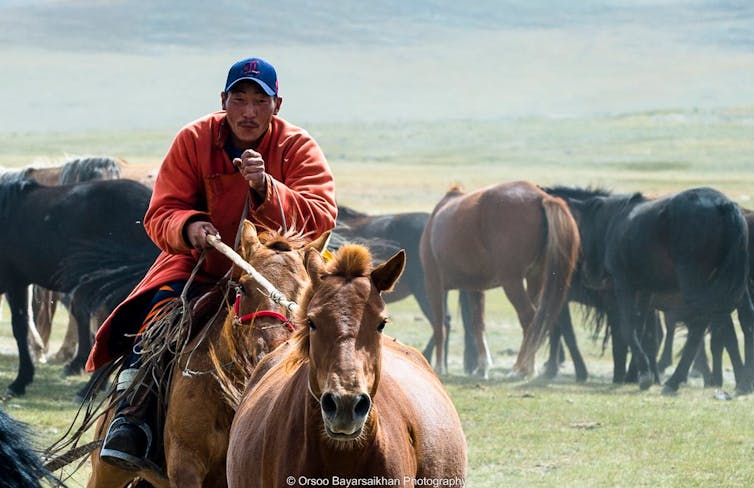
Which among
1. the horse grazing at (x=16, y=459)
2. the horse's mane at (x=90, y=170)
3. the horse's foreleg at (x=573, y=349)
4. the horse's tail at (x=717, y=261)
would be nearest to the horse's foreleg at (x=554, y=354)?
the horse's foreleg at (x=573, y=349)

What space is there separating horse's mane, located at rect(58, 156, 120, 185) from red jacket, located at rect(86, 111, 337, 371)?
33.6 feet

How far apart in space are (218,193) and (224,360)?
697 mm

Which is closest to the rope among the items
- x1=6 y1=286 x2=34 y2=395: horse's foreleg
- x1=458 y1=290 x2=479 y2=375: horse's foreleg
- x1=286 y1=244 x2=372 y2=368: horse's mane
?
x1=286 y1=244 x2=372 y2=368: horse's mane

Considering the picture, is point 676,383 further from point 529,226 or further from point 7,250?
point 7,250

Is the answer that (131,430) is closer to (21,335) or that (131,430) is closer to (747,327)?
(21,335)

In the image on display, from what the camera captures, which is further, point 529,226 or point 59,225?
point 529,226

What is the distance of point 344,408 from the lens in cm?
349

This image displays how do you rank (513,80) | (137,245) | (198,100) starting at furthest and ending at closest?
(513,80) < (198,100) < (137,245)

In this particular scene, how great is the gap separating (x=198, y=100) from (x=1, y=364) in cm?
9910

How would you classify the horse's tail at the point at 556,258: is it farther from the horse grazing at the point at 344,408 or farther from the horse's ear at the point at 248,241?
the horse grazing at the point at 344,408

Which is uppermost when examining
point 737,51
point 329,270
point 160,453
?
point 737,51

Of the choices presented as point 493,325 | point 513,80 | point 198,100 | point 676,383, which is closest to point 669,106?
point 513,80

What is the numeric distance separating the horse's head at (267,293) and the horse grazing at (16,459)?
64.4 inches

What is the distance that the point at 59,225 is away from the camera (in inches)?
511
